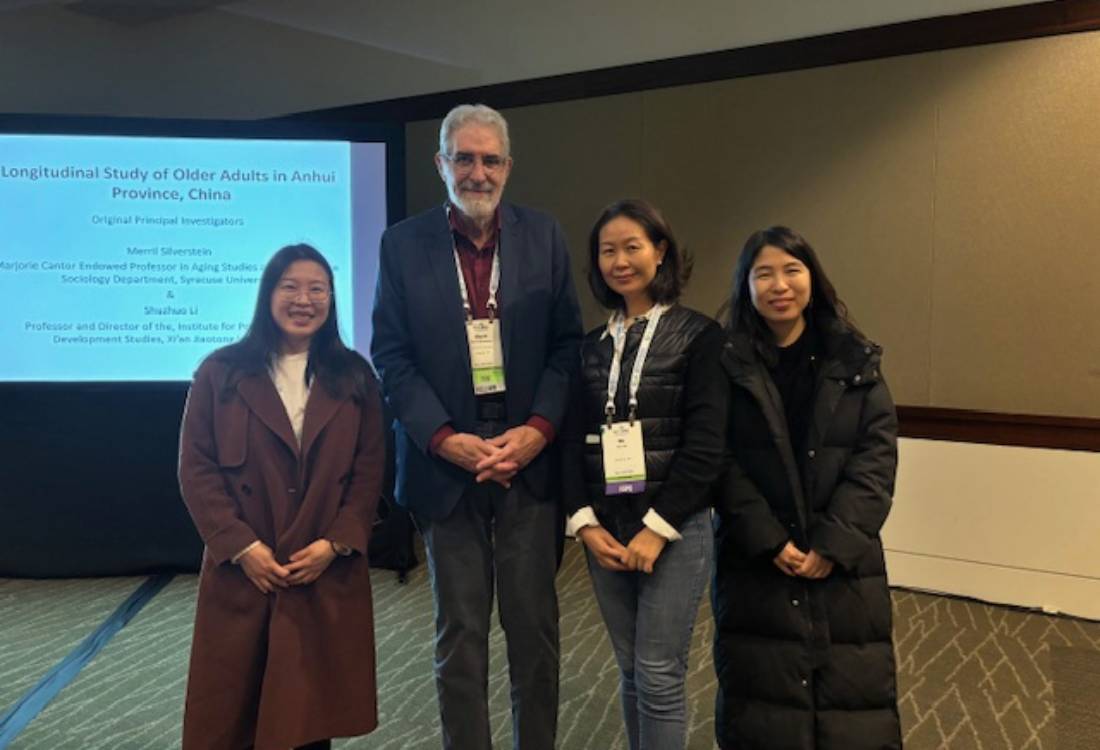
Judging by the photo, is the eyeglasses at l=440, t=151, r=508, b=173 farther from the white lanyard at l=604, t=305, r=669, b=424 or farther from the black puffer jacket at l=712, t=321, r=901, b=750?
the black puffer jacket at l=712, t=321, r=901, b=750

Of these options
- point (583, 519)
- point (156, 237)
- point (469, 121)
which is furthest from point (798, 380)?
point (156, 237)

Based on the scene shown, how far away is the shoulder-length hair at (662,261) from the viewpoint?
166 centimetres

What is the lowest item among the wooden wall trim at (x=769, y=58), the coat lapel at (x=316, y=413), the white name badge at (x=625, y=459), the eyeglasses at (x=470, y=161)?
the white name badge at (x=625, y=459)

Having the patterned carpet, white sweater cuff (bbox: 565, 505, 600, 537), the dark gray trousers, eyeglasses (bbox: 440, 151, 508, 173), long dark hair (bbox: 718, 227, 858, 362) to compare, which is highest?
eyeglasses (bbox: 440, 151, 508, 173)

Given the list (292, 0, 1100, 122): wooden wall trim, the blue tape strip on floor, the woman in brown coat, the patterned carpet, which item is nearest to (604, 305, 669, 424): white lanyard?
the woman in brown coat

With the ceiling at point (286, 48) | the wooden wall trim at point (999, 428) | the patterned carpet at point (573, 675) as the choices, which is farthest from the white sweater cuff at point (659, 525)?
the ceiling at point (286, 48)

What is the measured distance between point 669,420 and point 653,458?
0.08m

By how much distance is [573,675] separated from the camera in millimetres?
2621

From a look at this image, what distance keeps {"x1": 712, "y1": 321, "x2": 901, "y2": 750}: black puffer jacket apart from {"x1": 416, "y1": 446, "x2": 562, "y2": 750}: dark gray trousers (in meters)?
0.40

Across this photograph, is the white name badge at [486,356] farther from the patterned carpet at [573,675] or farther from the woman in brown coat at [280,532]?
the patterned carpet at [573,675]

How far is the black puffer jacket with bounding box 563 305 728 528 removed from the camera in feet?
5.27

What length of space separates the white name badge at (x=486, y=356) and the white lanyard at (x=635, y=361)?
25 centimetres

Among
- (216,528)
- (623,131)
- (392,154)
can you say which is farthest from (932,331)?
(216,528)

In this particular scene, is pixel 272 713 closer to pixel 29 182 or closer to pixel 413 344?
pixel 413 344
